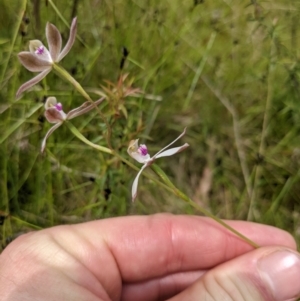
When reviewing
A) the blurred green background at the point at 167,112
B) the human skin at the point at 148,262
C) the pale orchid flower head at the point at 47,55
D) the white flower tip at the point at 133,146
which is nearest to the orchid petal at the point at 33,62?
the pale orchid flower head at the point at 47,55

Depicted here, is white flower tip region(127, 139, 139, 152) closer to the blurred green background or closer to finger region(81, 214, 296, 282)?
finger region(81, 214, 296, 282)

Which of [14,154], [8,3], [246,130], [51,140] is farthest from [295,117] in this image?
[8,3]

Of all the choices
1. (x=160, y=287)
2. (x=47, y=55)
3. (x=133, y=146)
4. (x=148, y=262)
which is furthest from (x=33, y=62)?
(x=160, y=287)

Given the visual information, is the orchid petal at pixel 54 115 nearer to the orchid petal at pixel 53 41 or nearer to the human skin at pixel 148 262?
the orchid petal at pixel 53 41

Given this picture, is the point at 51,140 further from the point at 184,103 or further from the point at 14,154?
the point at 184,103

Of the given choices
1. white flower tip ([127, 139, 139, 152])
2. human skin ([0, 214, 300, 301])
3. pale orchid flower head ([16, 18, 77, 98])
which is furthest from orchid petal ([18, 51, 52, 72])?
human skin ([0, 214, 300, 301])

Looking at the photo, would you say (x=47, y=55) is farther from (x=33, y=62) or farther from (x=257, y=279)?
(x=257, y=279)
